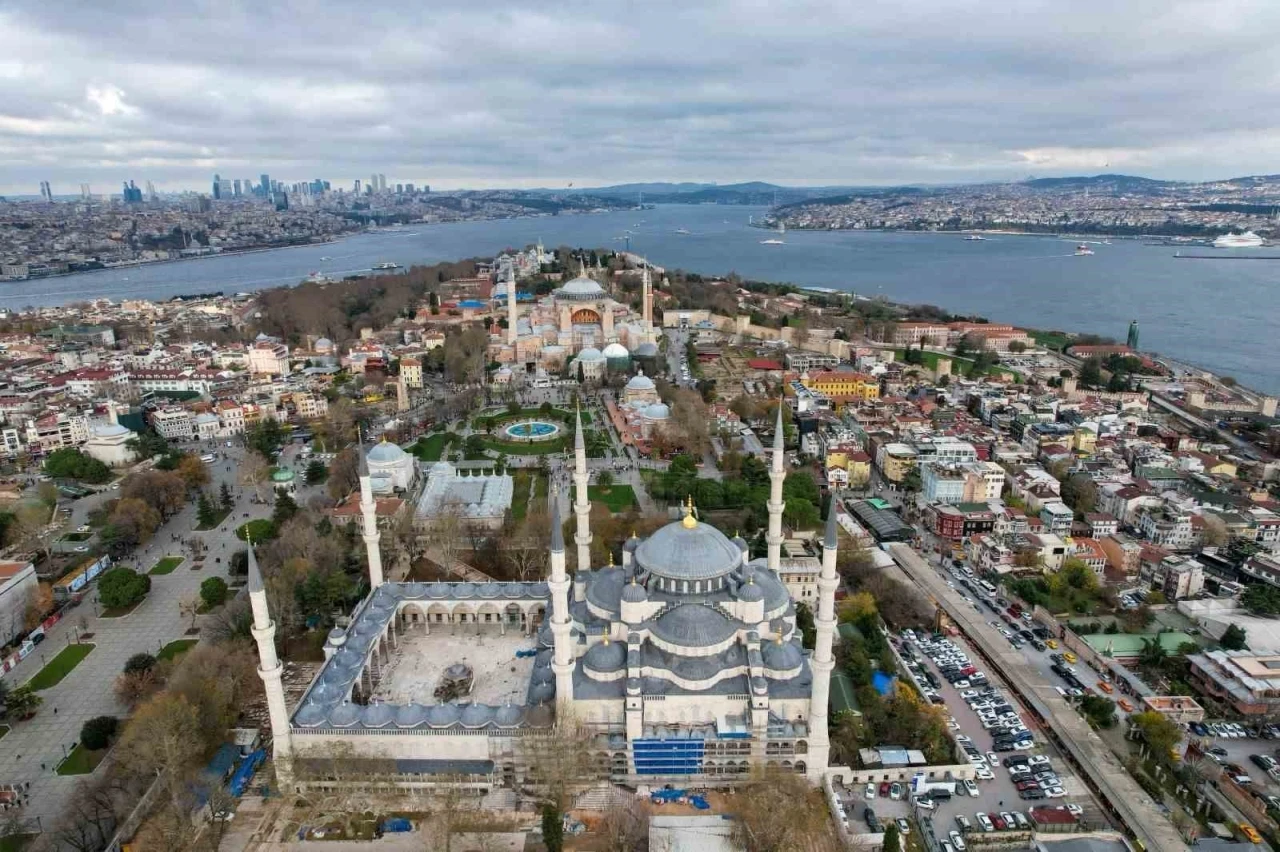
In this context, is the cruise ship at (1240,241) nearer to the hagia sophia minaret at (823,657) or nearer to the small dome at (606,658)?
the hagia sophia minaret at (823,657)

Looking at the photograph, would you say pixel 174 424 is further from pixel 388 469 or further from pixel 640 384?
pixel 640 384

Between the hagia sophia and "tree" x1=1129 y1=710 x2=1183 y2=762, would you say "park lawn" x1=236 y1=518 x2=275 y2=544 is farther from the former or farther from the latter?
"tree" x1=1129 y1=710 x2=1183 y2=762

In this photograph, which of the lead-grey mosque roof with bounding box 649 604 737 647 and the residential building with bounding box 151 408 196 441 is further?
the residential building with bounding box 151 408 196 441

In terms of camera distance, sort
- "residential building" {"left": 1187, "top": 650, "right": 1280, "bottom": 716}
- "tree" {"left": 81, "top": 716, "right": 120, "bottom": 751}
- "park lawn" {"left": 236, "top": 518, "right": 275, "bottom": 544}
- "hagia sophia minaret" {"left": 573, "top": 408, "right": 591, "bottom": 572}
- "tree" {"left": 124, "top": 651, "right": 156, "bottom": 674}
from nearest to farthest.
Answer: "tree" {"left": 81, "top": 716, "right": 120, "bottom": 751}
"residential building" {"left": 1187, "top": 650, "right": 1280, "bottom": 716}
"tree" {"left": 124, "top": 651, "right": 156, "bottom": 674}
"hagia sophia minaret" {"left": 573, "top": 408, "right": 591, "bottom": 572}
"park lawn" {"left": 236, "top": 518, "right": 275, "bottom": 544}

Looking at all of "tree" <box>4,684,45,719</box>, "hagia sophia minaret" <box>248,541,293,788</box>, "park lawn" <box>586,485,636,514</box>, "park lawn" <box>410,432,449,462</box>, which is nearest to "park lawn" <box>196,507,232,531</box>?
"park lawn" <box>410,432,449,462</box>

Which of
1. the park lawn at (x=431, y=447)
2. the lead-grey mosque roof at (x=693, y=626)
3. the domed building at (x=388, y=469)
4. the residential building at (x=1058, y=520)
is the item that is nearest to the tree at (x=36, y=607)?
the domed building at (x=388, y=469)

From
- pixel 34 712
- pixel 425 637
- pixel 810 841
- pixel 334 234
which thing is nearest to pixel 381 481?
pixel 425 637

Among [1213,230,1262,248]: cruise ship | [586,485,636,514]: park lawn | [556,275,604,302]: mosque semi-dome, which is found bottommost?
[586,485,636,514]: park lawn
